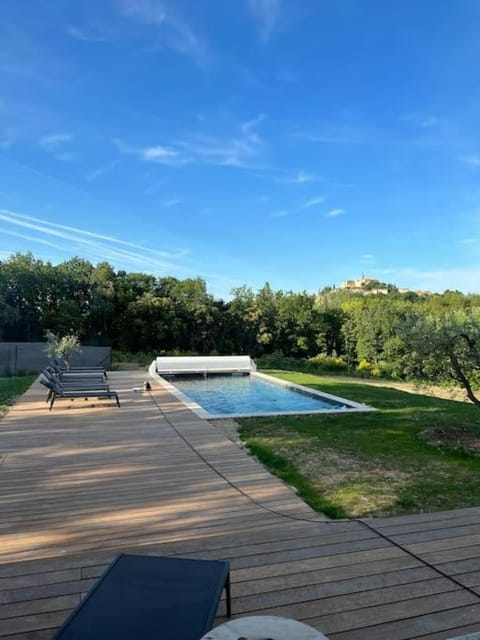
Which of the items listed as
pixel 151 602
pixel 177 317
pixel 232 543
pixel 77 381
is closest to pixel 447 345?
pixel 232 543

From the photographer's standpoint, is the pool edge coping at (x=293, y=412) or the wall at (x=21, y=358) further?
the wall at (x=21, y=358)

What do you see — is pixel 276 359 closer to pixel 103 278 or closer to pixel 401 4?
pixel 103 278

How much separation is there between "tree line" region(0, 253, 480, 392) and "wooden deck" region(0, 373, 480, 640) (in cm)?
1676

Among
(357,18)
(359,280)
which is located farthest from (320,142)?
(359,280)

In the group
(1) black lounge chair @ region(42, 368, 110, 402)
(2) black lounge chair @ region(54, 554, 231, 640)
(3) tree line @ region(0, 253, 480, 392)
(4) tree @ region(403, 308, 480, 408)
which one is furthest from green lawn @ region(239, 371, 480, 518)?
(3) tree line @ region(0, 253, 480, 392)

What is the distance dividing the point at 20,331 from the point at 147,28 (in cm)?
1561

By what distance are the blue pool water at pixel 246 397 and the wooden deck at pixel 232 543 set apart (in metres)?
4.05

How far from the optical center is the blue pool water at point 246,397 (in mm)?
9898

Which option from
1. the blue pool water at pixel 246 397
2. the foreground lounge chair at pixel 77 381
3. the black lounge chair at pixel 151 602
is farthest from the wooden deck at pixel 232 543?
the blue pool water at pixel 246 397

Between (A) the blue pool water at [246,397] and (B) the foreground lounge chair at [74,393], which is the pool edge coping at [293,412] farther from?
(B) the foreground lounge chair at [74,393]

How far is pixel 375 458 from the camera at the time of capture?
4.97 metres

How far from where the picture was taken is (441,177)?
22.6 meters

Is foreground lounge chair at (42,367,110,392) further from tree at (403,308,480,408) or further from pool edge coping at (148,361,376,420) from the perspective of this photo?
tree at (403,308,480,408)

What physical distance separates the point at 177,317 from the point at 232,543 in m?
20.6
